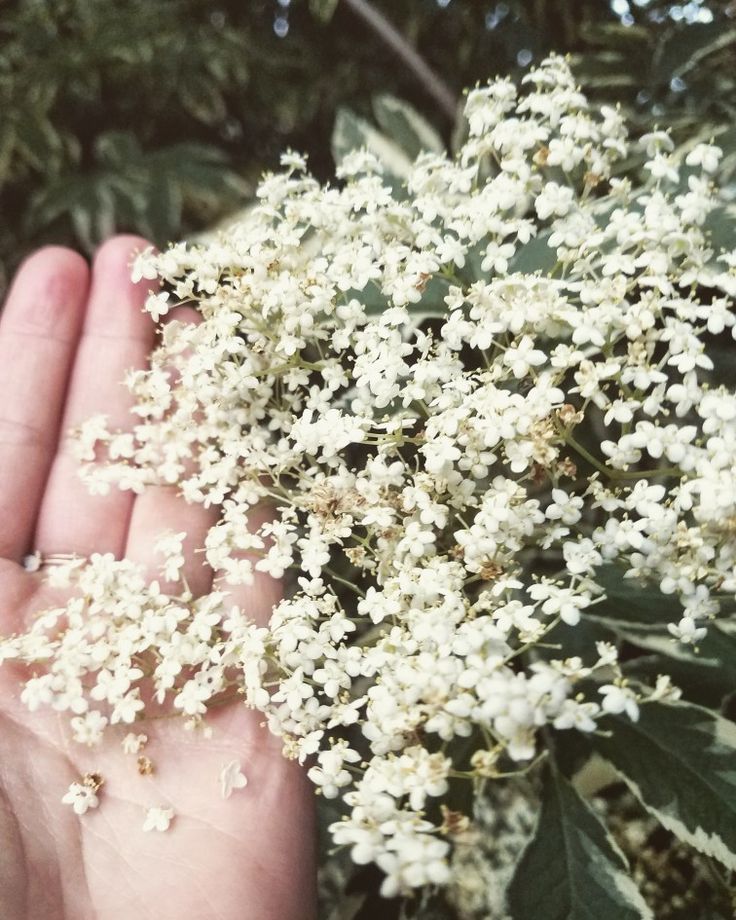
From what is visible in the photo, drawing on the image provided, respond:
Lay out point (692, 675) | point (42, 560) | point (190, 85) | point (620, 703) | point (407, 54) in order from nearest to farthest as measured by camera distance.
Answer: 1. point (620, 703)
2. point (692, 675)
3. point (42, 560)
4. point (407, 54)
5. point (190, 85)

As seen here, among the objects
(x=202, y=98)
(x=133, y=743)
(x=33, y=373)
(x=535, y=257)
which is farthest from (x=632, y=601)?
(x=202, y=98)

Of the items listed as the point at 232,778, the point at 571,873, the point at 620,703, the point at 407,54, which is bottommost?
the point at 571,873

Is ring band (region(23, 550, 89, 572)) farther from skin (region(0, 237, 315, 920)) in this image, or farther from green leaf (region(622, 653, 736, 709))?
green leaf (region(622, 653, 736, 709))

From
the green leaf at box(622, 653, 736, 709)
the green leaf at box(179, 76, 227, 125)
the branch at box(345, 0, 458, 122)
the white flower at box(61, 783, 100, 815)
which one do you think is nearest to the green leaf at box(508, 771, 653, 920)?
the green leaf at box(622, 653, 736, 709)

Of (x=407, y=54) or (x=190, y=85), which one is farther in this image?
(x=190, y=85)

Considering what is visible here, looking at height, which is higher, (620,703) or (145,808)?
(620,703)

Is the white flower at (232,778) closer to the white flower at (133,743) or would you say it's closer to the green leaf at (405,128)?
the white flower at (133,743)

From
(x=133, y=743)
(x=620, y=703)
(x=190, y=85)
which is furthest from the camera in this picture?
(x=190, y=85)

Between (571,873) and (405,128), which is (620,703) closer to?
(571,873)
